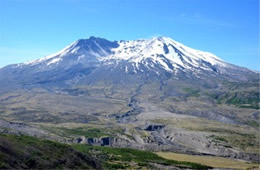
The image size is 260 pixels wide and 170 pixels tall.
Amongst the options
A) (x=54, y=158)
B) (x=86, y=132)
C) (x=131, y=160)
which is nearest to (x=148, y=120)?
(x=86, y=132)

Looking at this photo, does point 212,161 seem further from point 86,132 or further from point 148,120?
point 148,120

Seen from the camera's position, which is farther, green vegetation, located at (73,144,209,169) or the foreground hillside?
green vegetation, located at (73,144,209,169)

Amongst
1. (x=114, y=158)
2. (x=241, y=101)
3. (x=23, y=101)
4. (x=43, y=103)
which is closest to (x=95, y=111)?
(x=43, y=103)

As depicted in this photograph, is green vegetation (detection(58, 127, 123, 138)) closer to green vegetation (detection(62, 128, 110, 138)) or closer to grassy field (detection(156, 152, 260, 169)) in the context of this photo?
green vegetation (detection(62, 128, 110, 138))

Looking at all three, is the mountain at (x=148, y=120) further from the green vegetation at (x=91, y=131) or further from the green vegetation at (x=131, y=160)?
the green vegetation at (x=131, y=160)

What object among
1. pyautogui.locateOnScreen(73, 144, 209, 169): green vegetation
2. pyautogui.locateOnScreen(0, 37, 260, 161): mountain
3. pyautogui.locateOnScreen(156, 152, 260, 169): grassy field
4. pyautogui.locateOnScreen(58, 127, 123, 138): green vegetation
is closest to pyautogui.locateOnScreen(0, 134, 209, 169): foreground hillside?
pyautogui.locateOnScreen(73, 144, 209, 169): green vegetation

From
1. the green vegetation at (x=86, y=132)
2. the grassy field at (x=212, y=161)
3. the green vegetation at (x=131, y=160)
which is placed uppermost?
the green vegetation at (x=86, y=132)

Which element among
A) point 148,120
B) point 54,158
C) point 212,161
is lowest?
point 212,161

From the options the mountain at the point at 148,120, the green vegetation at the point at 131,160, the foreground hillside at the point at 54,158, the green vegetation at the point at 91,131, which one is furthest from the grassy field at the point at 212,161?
the green vegetation at the point at 91,131
